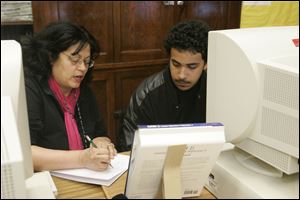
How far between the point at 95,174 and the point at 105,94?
1570mm

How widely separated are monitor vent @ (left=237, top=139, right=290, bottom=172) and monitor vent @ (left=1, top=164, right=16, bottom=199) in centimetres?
65

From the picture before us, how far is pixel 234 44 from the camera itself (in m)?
1.04

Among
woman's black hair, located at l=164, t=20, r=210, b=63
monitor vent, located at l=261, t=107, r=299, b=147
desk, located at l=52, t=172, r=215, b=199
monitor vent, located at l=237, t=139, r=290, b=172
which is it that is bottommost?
desk, located at l=52, t=172, r=215, b=199

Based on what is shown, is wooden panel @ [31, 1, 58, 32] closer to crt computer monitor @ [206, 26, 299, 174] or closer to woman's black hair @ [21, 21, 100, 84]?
woman's black hair @ [21, 21, 100, 84]

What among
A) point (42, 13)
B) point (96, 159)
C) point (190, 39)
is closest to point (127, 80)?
point (42, 13)

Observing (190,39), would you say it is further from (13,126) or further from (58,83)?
(13,126)

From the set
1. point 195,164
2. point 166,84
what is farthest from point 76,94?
point 195,164

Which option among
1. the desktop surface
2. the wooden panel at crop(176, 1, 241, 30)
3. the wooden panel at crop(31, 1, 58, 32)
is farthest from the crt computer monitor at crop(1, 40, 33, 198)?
the wooden panel at crop(176, 1, 241, 30)

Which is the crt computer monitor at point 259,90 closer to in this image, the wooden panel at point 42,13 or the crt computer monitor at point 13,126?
the crt computer monitor at point 13,126

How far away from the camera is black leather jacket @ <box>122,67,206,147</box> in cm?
180

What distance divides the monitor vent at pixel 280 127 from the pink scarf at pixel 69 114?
88 centimetres

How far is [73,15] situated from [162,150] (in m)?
1.82

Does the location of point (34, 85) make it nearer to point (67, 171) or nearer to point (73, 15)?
point (67, 171)

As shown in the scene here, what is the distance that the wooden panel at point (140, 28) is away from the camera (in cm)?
261
